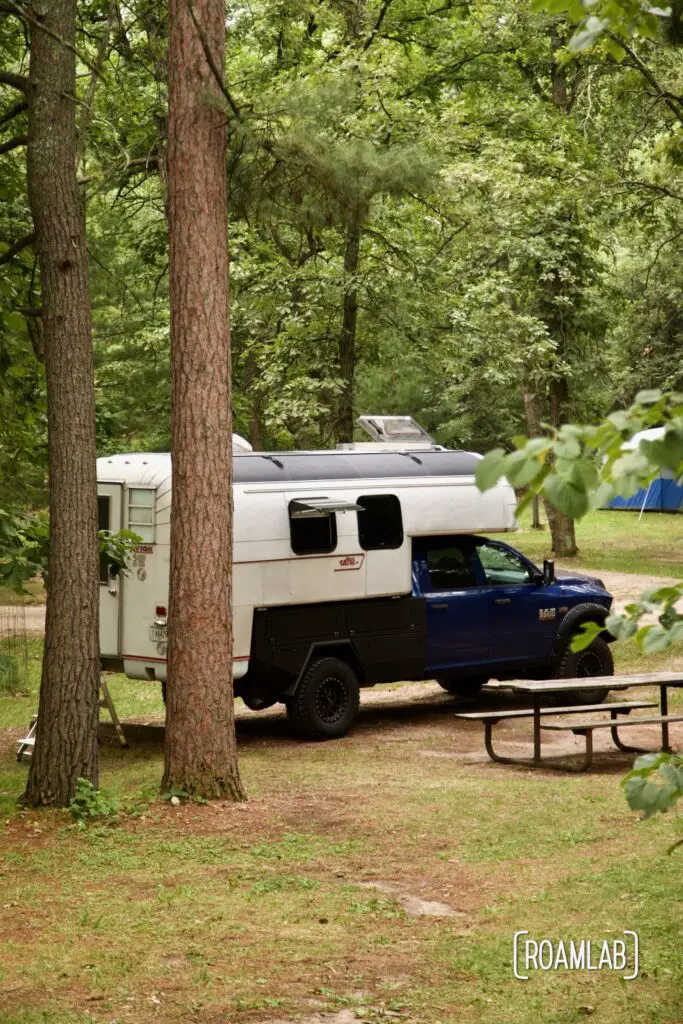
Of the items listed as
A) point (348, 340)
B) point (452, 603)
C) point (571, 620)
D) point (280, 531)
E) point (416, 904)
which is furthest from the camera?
point (348, 340)

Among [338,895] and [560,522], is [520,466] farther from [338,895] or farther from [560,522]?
[560,522]

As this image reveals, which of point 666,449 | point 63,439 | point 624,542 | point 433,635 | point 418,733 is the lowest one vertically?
point 418,733

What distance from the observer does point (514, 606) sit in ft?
46.6

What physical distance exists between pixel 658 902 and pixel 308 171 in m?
6.90

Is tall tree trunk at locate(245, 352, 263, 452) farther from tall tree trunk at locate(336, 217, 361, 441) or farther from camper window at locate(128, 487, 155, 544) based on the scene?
camper window at locate(128, 487, 155, 544)

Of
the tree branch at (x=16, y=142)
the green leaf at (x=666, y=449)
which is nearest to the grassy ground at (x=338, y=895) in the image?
the green leaf at (x=666, y=449)

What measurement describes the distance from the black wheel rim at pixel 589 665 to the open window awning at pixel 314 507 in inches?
144

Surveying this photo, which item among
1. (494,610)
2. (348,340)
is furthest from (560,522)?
(494,610)

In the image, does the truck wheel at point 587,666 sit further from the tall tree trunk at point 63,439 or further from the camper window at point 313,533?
the tall tree trunk at point 63,439

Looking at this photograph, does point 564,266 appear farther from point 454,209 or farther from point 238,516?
point 238,516

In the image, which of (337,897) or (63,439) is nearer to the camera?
(337,897)

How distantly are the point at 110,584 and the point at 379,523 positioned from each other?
278 centimetres

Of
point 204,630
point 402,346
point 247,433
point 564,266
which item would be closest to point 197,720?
point 204,630

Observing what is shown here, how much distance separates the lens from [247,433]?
99.5 ft
